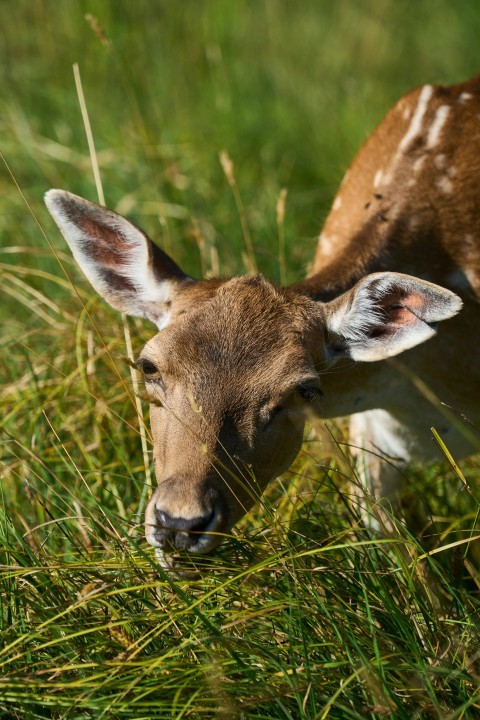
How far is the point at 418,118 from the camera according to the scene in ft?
16.8

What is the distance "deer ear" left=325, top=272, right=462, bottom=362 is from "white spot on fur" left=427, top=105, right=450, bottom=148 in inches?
49.0

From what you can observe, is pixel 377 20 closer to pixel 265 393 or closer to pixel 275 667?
pixel 265 393

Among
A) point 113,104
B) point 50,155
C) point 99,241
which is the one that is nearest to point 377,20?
point 113,104

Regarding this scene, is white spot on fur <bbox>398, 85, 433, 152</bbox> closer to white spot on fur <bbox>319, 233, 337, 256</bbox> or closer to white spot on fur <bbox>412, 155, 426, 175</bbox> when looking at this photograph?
white spot on fur <bbox>412, 155, 426, 175</bbox>

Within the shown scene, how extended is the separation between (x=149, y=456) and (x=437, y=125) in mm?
2090

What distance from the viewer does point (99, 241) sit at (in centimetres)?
434

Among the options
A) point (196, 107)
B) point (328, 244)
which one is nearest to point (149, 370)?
point (328, 244)

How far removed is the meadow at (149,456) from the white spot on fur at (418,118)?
817mm

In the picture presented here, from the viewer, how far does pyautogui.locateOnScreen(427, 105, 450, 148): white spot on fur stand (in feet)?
16.3

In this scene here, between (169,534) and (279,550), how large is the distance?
19.4 inches

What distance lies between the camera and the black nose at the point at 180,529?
329 centimetres

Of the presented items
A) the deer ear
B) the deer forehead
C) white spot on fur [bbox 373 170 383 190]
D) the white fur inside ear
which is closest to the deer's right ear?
the white fur inside ear

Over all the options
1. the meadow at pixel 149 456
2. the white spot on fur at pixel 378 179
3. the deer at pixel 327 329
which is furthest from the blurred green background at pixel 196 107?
the deer at pixel 327 329

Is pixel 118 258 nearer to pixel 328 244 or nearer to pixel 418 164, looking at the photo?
pixel 328 244
